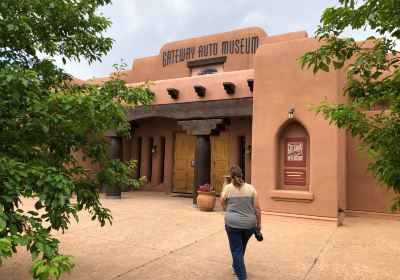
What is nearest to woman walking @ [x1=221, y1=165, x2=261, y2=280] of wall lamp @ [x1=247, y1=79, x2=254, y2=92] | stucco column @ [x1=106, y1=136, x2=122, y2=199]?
wall lamp @ [x1=247, y1=79, x2=254, y2=92]

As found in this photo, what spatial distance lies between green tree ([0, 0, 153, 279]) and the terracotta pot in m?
6.19

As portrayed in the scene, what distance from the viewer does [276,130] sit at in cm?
968

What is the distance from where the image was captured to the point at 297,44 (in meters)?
9.70

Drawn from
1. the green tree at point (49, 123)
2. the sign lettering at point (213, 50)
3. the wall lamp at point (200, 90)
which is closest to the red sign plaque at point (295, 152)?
the wall lamp at point (200, 90)

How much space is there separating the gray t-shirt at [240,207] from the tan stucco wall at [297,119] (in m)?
5.05

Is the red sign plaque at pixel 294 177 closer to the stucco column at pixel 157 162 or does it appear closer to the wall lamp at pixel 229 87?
the wall lamp at pixel 229 87

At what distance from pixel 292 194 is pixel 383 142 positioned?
609 cm

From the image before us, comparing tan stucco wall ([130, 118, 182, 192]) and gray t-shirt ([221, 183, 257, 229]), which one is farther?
tan stucco wall ([130, 118, 182, 192])

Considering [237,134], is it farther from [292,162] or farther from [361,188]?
[361,188]

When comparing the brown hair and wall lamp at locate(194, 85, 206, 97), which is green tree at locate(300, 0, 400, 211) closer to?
the brown hair

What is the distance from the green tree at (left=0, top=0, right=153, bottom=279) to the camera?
2.60m

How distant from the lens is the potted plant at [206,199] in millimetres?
10492

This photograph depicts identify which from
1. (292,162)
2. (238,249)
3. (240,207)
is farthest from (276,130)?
(238,249)

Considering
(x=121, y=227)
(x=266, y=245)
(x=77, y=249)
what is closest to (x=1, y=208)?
(x=77, y=249)
